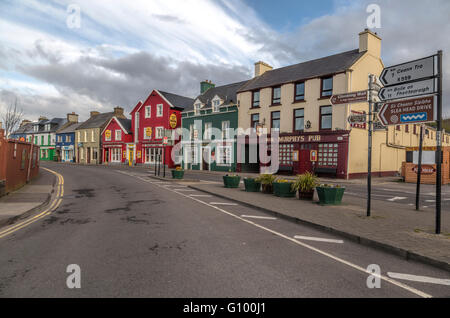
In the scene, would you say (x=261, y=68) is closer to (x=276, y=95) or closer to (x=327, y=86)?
(x=276, y=95)


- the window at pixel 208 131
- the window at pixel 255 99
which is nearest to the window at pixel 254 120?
the window at pixel 255 99

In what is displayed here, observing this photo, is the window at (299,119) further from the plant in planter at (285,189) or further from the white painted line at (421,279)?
the white painted line at (421,279)

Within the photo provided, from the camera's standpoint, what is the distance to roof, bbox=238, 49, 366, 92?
24500 millimetres

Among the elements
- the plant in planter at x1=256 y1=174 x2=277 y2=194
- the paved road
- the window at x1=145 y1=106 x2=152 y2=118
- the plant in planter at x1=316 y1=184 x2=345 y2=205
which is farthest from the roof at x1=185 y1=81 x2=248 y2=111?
the paved road

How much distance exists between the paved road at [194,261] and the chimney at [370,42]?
75.3 feet

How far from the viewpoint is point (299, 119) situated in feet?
88.8

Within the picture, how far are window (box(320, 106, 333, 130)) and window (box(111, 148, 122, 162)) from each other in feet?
110

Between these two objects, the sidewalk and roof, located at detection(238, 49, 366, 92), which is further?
roof, located at detection(238, 49, 366, 92)

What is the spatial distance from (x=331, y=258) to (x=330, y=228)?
77.3 inches

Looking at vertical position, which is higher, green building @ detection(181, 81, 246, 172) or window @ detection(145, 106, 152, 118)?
window @ detection(145, 106, 152, 118)

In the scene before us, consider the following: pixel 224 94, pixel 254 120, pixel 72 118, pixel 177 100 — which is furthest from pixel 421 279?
pixel 72 118

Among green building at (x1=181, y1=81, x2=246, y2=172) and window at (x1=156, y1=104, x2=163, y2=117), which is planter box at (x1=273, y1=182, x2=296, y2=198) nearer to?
green building at (x1=181, y1=81, x2=246, y2=172)

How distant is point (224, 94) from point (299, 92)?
11.6 m
